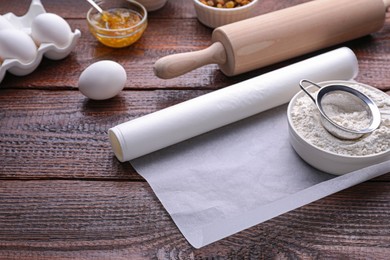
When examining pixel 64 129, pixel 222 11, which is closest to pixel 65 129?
pixel 64 129

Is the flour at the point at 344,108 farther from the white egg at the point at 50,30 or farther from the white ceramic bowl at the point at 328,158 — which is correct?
the white egg at the point at 50,30

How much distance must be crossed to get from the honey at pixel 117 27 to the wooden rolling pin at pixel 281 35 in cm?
18

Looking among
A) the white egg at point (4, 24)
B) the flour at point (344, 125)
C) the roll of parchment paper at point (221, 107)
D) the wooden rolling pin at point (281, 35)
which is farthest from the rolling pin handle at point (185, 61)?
the white egg at point (4, 24)

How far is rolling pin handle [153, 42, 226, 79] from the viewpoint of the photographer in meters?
1.16

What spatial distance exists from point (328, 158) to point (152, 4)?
28.3 inches

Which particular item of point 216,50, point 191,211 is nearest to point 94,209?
point 191,211

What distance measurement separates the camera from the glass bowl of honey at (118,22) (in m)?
1.30

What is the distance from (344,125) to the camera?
0.98 m

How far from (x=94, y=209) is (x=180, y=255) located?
0.18m

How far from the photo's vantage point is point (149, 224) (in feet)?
2.99

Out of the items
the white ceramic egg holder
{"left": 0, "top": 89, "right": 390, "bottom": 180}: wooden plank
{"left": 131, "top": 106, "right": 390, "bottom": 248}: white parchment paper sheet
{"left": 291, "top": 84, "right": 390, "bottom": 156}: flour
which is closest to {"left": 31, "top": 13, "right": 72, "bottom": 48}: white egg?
the white ceramic egg holder

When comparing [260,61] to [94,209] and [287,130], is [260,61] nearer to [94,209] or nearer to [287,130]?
[287,130]

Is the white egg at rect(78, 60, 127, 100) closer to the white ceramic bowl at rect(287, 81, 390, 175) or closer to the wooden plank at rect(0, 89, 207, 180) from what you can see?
the wooden plank at rect(0, 89, 207, 180)

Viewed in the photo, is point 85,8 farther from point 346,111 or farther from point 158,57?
point 346,111
